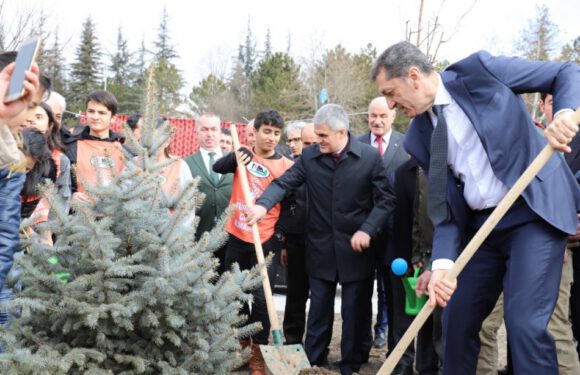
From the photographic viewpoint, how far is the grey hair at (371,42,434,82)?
3443 millimetres

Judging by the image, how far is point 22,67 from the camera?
2.37 m

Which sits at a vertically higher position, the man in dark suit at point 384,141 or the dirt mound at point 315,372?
the man in dark suit at point 384,141

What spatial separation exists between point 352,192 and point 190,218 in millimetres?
2041

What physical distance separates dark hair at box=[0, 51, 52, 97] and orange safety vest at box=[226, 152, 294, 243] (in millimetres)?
2945

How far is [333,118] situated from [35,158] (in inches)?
94.9

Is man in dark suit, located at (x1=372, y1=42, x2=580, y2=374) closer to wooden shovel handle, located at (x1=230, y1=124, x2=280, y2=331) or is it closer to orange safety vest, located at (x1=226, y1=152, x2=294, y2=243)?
wooden shovel handle, located at (x1=230, y1=124, x2=280, y2=331)

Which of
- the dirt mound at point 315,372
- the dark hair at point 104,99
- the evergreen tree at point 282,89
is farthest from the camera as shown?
the evergreen tree at point 282,89

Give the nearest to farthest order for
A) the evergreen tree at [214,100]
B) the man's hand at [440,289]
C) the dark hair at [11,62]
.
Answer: the dark hair at [11,62], the man's hand at [440,289], the evergreen tree at [214,100]

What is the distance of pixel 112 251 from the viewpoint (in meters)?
2.98

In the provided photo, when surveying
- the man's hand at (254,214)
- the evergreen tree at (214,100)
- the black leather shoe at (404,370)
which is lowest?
the black leather shoe at (404,370)

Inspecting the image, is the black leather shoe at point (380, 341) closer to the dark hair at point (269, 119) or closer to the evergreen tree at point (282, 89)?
the dark hair at point (269, 119)

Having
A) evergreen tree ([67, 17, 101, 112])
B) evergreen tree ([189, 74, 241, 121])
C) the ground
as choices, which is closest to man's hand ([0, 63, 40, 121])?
the ground

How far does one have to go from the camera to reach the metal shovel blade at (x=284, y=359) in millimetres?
4551

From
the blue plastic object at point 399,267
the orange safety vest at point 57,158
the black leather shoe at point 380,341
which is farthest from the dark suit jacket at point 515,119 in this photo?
the black leather shoe at point 380,341
